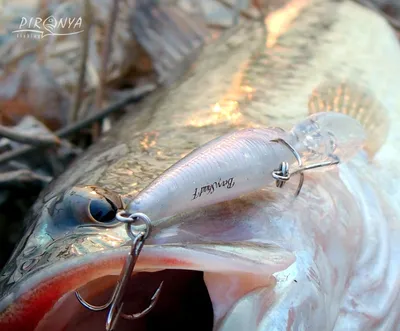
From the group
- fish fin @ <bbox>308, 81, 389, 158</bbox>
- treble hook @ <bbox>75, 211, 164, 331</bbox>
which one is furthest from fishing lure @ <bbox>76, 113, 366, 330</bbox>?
fish fin @ <bbox>308, 81, 389, 158</bbox>

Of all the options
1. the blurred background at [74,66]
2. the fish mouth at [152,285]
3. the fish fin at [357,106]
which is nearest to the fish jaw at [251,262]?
the fish mouth at [152,285]

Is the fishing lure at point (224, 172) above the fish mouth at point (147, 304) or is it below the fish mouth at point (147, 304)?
above

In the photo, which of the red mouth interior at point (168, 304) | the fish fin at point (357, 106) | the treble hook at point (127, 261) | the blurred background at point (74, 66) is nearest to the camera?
the treble hook at point (127, 261)

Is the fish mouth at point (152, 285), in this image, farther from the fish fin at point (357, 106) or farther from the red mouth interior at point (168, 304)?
the fish fin at point (357, 106)

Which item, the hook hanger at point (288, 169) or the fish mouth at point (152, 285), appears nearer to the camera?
the fish mouth at point (152, 285)

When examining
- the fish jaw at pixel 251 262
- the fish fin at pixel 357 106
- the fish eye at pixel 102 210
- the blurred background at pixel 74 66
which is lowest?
the blurred background at pixel 74 66

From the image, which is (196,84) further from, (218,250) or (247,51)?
(218,250)

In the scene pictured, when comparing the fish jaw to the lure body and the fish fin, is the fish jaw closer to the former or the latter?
the lure body
